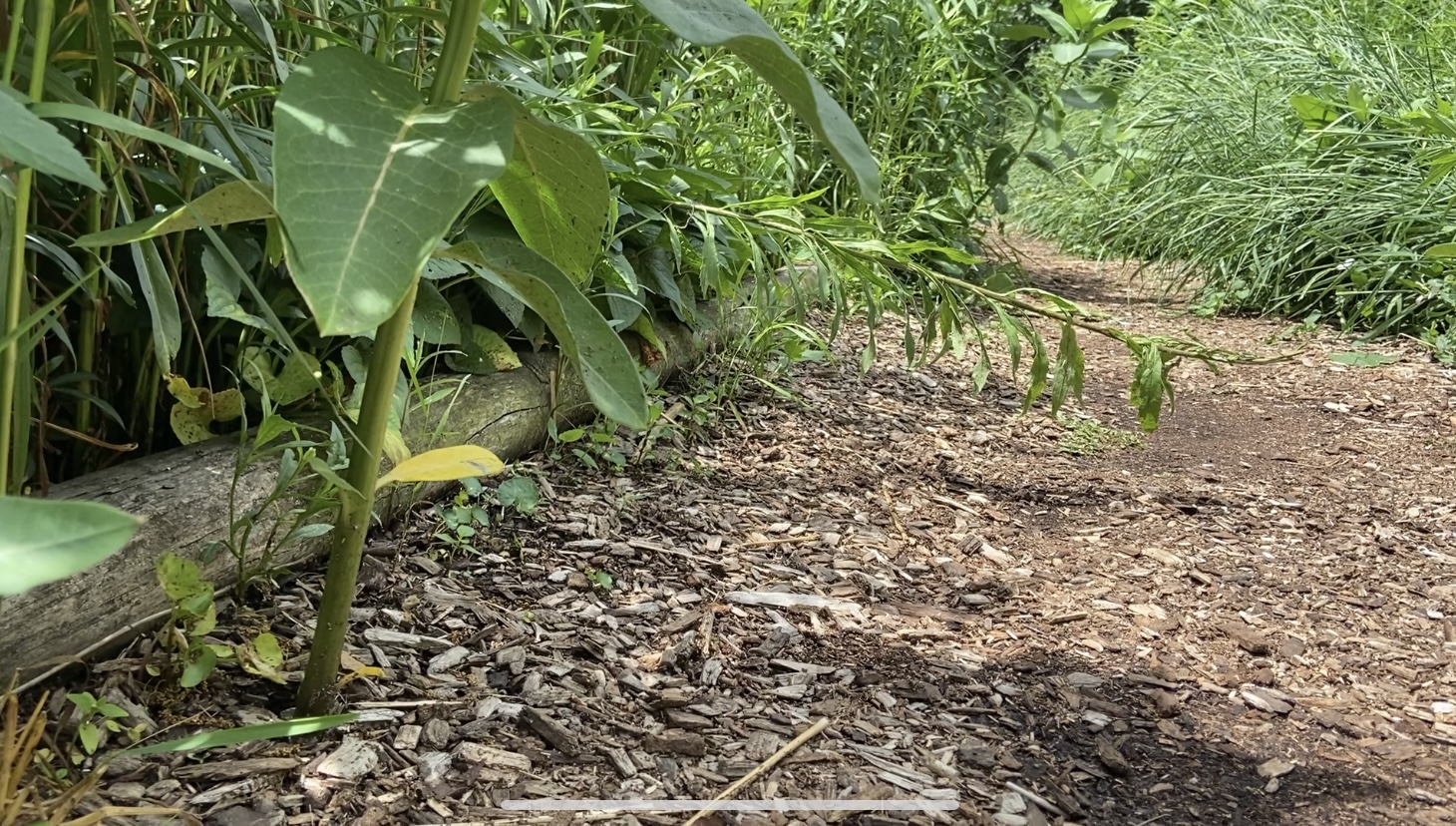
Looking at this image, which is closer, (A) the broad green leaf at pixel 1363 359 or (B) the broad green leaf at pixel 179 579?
(B) the broad green leaf at pixel 179 579

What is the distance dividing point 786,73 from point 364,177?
0.90 feet

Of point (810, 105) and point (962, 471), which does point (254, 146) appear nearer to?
point (810, 105)

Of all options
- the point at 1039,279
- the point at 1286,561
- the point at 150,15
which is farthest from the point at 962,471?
the point at 1039,279

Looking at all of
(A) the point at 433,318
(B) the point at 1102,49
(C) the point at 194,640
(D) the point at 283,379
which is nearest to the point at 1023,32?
(B) the point at 1102,49

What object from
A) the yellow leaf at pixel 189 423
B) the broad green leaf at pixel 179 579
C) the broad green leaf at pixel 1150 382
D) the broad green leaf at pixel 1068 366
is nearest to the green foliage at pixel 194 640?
the broad green leaf at pixel 179 579

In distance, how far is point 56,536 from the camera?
43 cm

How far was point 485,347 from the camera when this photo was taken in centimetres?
177

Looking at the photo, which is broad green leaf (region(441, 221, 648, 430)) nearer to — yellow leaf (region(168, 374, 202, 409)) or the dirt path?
the dirt path

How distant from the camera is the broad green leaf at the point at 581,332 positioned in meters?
0.75

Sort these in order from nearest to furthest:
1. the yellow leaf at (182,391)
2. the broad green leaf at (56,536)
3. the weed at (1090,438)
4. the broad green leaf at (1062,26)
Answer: the broad green leaf at (56,536) → the yellow leaf at (182,391) → the weed at (1090,438) → the broad green leaf at (1062,26)

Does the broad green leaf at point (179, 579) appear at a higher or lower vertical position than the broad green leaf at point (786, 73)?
lower

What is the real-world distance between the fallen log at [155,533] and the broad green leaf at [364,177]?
0.39 m

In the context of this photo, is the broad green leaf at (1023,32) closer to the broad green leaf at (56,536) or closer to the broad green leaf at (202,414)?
the broad green leaf at (202,414)

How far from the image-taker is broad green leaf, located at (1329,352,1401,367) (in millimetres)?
3395
